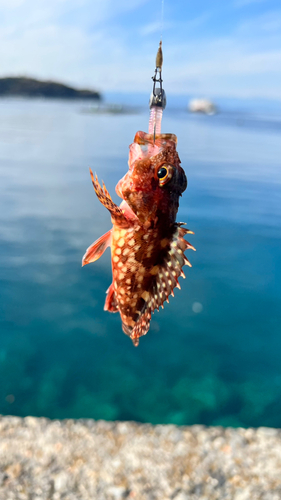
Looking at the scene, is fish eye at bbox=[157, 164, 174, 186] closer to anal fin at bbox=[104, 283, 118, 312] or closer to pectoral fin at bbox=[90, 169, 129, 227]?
pectoral fin at bbox=[90, 169, 129, 227]

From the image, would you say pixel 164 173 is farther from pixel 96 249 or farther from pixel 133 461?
pixel 133 461

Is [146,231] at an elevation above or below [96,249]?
above

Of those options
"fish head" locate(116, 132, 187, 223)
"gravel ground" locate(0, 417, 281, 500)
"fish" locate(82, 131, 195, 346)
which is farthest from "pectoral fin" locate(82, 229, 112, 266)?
"gravel ground" locate(0, 417, 281, 500)

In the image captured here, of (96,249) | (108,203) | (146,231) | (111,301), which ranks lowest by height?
(111,301)

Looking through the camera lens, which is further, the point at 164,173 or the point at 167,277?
the point at 167,277

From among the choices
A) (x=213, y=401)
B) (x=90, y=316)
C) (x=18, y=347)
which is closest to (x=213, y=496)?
(x=213, y=401)

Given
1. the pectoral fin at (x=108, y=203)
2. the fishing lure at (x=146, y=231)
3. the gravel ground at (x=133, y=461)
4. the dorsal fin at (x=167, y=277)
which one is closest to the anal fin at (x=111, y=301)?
the fishing lure at (x=146, y=231)

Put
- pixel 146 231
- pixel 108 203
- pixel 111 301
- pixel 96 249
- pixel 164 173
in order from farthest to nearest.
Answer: pixel 111 301 < pixel 96 249 < pixel 146 231 < pixel 164 173 < pixel 108 203

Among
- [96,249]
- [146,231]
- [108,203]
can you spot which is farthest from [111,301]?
[108,203]
